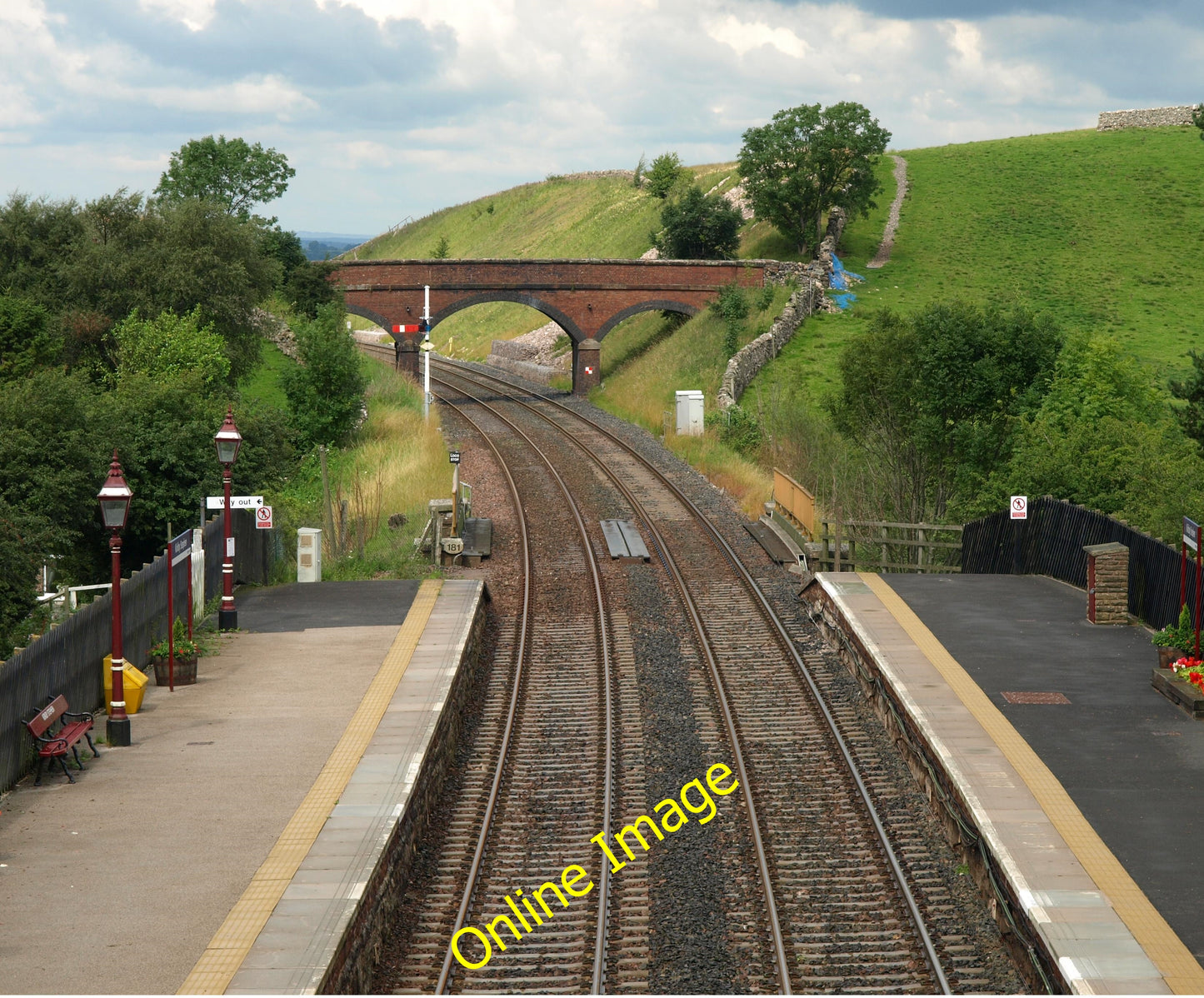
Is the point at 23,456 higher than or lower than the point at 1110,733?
higher

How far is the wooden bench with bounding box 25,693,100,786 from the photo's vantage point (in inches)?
515

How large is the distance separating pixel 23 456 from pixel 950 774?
20.0 meters

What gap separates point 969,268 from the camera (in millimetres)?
63438

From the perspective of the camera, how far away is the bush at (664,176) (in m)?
90.4

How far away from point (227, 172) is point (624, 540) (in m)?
60.2

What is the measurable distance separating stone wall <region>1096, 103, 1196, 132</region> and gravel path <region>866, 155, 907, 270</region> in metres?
19.1

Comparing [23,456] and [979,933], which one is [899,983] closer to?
[979,933]

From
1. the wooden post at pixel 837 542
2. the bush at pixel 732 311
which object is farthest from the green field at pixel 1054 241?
the wooden post at pixel 837 542

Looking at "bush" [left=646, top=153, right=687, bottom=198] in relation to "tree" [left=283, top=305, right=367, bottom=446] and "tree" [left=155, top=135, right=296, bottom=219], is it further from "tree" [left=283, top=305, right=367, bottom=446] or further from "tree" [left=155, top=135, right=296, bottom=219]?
"tree" [left=283, top=305, right=367, bottom=446]

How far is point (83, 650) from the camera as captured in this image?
14992 millimetres

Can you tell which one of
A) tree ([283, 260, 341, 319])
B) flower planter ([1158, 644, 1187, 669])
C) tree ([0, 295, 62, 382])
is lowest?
flower planter ([1158, 644, 1187, 669])

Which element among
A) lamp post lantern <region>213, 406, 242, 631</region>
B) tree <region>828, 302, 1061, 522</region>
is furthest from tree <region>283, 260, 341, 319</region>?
lamp post lantern <region>213, 406, 242, 631</region>

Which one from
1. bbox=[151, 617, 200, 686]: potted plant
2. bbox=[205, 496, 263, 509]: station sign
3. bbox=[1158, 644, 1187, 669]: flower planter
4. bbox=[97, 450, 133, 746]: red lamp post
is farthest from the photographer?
bbox=[205, 496, 263, 509]: station sign

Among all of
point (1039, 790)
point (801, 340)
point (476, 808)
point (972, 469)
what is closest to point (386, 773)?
point (476, 808)
